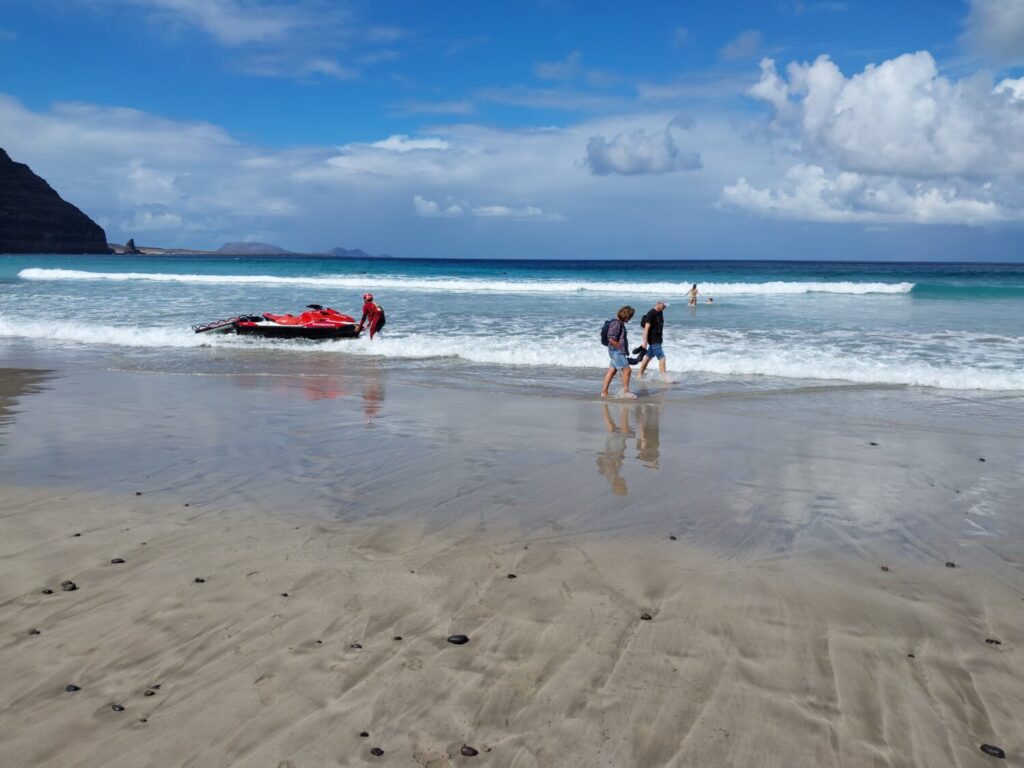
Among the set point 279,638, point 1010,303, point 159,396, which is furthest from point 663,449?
point 1010,303

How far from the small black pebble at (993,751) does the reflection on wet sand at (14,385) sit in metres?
9.31

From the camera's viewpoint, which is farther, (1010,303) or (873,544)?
(1010,303)

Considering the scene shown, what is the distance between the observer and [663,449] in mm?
7793

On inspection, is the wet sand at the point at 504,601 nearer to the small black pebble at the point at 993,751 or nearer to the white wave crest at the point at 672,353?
the small black pebble at the point at 993,751

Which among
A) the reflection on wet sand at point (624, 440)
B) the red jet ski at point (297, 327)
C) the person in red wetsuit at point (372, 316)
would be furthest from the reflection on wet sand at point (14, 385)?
the reflection on wet sand at point (624, 440)

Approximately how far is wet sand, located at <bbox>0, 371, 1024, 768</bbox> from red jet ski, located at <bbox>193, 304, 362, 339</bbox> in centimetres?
Result: 947

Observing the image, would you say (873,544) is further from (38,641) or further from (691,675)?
(38,641)

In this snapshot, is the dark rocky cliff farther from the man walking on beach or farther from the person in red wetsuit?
the man walking on beach

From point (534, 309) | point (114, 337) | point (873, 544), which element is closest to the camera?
point (873, 544)

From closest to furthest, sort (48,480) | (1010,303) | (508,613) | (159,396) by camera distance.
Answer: (508,613) < (48,480) < (159,396) < (1010,303)

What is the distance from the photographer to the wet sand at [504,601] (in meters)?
2.96

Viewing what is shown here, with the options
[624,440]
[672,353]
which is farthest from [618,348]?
[672,353]

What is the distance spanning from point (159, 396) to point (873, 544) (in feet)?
29.7

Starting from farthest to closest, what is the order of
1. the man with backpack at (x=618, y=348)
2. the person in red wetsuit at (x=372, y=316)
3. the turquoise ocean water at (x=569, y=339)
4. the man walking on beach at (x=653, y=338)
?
the person in red wetsuit at (x=372, y=316)
the turquoise ocean water at (x=569, y=339)
the man walking on beach at (x=653, y=338)
the man with backpack at (x=618, y=348)
